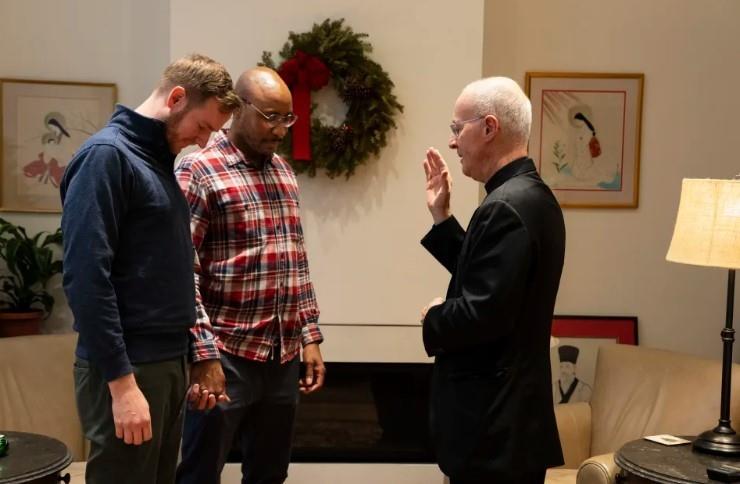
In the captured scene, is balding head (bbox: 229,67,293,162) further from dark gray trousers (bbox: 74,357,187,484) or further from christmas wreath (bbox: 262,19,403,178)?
christmas wreath (bbox: 262,19,403,178)

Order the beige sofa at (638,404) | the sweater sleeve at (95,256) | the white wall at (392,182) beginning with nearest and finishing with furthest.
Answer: the sweater sleeve at (95,256) → the beige sofa at (638,404) → the white wall at (392,182)

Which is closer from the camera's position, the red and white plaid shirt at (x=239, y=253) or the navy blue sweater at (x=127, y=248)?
the navy blue sweater at (x=127, y=248)

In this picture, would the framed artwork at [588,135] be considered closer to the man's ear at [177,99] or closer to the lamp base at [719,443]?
the lamp base at [719,443]

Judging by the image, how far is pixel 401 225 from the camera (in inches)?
149

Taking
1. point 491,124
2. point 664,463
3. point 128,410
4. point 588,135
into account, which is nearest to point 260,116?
point 491,124

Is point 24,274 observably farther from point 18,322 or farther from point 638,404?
point 638,404

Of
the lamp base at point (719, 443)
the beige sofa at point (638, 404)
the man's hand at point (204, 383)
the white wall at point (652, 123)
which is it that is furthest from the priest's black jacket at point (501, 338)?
the white wall at point (652, 123)

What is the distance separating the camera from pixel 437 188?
90.1 inches

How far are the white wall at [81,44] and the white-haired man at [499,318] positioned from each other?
2.43 meters

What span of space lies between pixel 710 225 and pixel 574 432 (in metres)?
1.16

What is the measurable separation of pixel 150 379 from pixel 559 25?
3016 mm

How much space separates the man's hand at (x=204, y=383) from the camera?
7.00ft

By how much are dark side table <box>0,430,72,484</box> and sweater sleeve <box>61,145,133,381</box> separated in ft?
2.61

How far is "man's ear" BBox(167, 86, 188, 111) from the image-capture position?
1.84 meters
